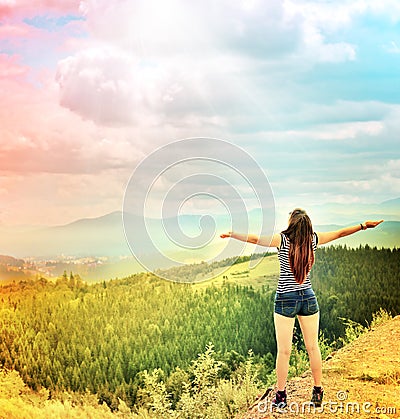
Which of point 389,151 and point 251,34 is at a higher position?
point 251,34

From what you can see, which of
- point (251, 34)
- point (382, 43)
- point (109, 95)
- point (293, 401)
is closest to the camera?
point (293, 401)

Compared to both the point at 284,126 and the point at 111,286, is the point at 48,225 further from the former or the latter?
the point at 284,126

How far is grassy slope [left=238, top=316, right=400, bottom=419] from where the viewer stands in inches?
153

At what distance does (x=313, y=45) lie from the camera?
4633 mm

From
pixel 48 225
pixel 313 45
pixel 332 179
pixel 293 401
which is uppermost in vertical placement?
pixel 313 45

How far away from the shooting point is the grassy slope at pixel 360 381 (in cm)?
388

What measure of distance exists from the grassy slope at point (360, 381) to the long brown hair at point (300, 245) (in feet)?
2.66

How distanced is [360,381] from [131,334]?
4.50 feet

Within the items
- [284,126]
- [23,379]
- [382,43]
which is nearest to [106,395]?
[23,379]

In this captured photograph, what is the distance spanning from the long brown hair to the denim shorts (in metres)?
0.07

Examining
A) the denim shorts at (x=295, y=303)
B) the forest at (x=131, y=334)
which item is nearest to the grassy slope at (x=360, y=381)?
the forest at (x=131, y=334)

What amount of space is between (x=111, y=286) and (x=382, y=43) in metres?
2.42

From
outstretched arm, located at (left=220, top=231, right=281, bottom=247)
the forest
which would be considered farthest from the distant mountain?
outstretched arm, located at (left=220, top=231, right=281, bottom=247)

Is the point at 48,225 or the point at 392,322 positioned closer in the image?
the point at 48,225
